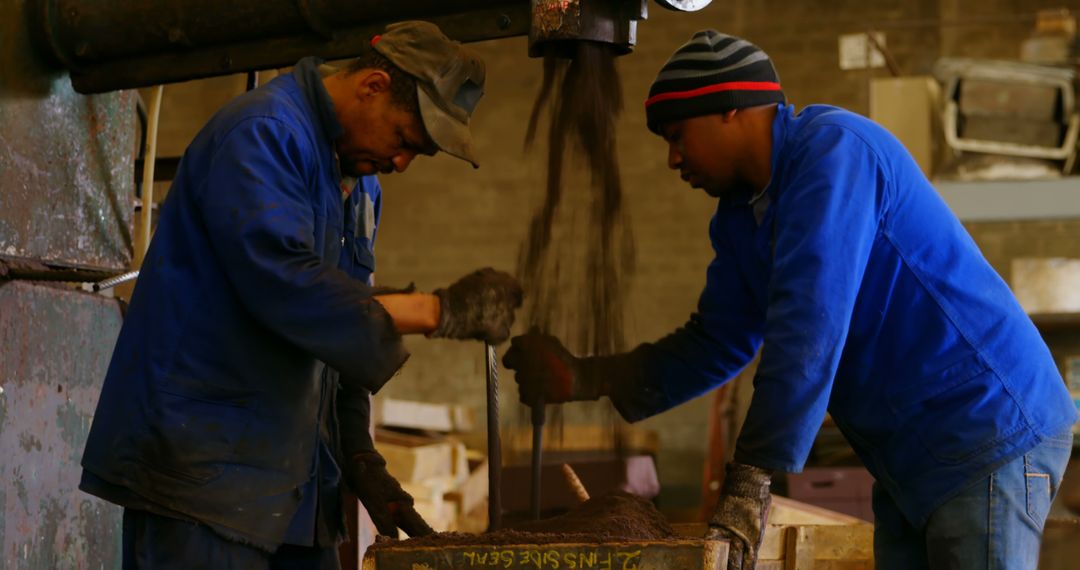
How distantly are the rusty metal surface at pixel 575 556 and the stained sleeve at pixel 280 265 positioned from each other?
0.34 meters

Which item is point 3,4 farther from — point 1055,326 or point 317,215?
point 1055,326

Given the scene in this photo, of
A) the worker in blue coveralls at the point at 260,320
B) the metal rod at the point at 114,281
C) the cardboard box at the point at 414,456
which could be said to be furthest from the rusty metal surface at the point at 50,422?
the cardboard box at the point at 414,456

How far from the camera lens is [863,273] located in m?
2.10

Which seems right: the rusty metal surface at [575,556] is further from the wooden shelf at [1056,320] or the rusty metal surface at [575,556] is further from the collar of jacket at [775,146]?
the wooden shelf at [1056,320]

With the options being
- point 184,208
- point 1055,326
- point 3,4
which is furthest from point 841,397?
point 1055,326

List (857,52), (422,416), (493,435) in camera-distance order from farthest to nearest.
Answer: (857,52) → (422,416) → (493,435)

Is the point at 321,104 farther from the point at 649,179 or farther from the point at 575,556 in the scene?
the point at 649,179

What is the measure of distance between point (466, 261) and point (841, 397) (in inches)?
277

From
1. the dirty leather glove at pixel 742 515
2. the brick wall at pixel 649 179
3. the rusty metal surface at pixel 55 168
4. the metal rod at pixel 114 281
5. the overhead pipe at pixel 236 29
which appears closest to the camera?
the dirty leather glove at pixel 742 515

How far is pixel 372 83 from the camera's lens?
→ 7.41 ft

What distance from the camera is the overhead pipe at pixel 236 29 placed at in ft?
8.11

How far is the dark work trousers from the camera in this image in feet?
6.68

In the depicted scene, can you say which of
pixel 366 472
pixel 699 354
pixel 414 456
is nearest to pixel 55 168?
pixel 366 472

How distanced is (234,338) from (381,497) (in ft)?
1.93
